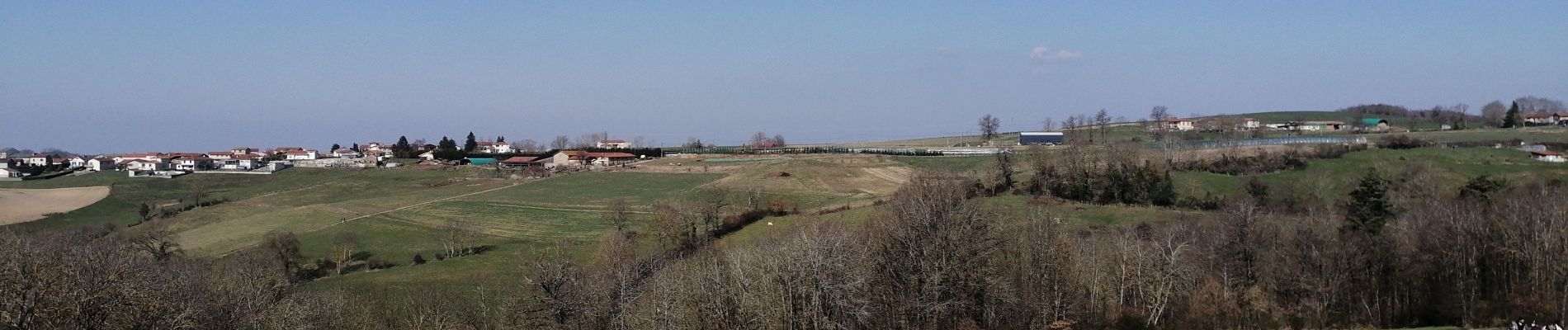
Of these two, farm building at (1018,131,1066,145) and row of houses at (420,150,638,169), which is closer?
row of houses at (420,150,638,169)

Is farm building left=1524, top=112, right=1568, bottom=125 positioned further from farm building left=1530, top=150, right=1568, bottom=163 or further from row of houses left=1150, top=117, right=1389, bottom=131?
farm building left=1530, top=150, right=1568, bottom=163

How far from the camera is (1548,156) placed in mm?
76312

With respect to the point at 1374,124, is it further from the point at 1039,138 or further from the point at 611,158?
the point at 611,158

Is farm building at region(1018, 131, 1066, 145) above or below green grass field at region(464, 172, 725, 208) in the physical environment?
above

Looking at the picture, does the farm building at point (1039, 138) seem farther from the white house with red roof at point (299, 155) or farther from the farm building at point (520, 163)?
the white house with red roof at point (299, 155)

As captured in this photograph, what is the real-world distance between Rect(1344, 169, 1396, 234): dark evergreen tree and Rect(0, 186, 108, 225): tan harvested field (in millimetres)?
108371

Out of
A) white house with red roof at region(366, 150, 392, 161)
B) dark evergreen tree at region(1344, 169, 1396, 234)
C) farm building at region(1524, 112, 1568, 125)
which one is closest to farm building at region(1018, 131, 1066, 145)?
farm building at region(1524, 112, 1568, 125)

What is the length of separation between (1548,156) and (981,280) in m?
72.2

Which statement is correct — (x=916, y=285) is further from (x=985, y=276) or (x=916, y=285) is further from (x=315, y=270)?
(x=315, y=270)

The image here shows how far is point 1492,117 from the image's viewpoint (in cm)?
15188

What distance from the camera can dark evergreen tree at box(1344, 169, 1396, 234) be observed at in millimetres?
47750

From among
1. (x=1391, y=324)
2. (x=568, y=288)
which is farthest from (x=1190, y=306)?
(x=568, y=288)

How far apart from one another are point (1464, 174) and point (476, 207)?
87.4 metres

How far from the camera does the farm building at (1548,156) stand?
245ft
